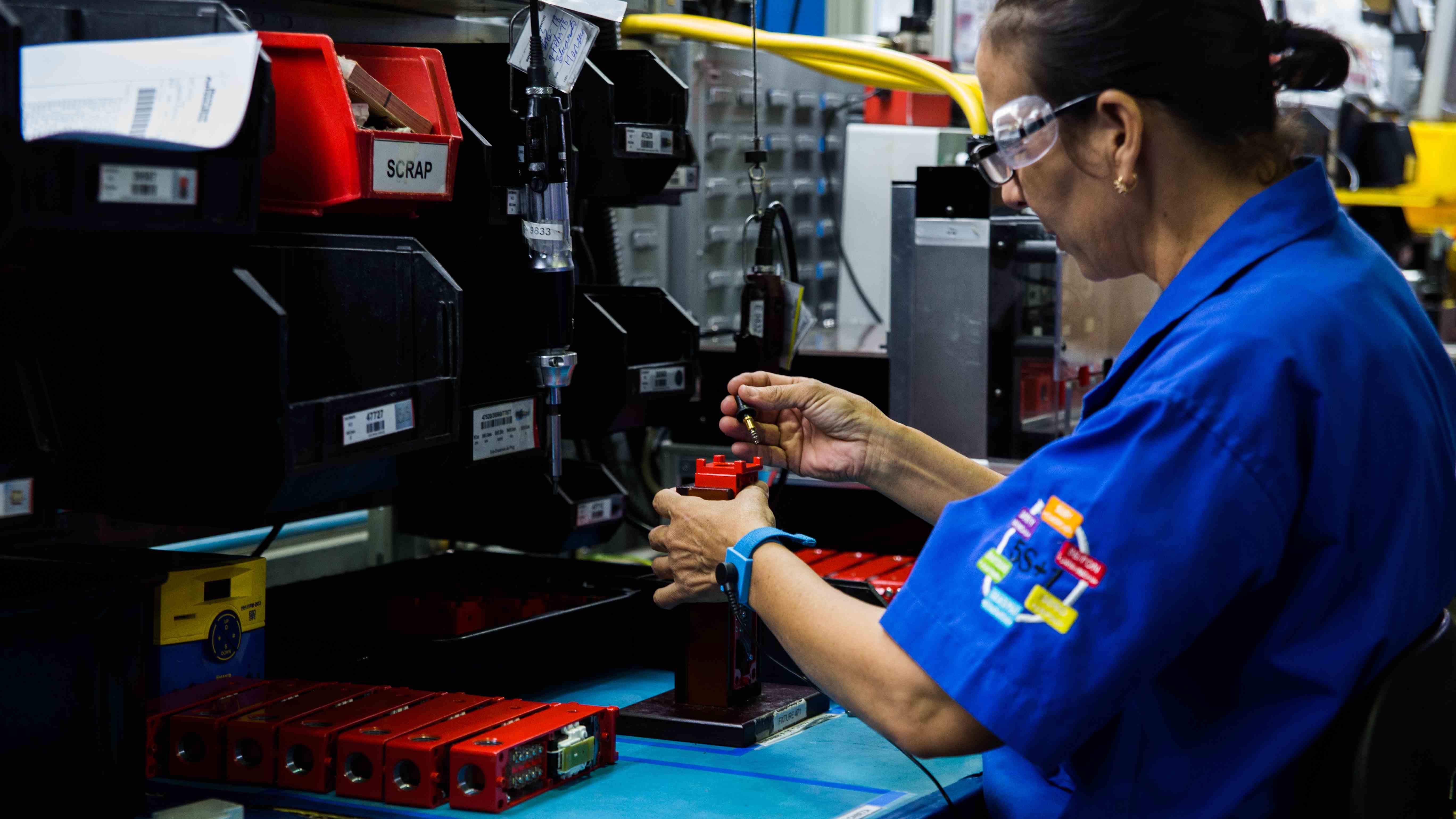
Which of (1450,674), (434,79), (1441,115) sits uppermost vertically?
(1441,115)

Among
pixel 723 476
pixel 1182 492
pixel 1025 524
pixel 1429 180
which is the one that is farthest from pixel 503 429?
pixel 1429 180

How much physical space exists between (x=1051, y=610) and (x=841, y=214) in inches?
86.6

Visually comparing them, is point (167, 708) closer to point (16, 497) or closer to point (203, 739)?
point (203, 739)

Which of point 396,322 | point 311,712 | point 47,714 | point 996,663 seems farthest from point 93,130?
point 996,663

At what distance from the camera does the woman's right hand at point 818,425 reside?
5.69 ft

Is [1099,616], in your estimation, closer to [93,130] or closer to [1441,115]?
[93,130]

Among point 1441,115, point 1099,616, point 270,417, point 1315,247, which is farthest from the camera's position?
point 1441,115

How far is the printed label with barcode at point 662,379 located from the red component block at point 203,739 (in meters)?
0.72

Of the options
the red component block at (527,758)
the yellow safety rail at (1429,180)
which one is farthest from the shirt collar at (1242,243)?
the yellow safety rail at (1429,180)

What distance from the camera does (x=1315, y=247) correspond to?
3.97 ft

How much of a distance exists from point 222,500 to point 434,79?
55cm

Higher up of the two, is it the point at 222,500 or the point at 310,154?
the point at 310,154

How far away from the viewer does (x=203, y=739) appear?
1.49 metres

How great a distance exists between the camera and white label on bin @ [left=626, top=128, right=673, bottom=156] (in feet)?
6.47
